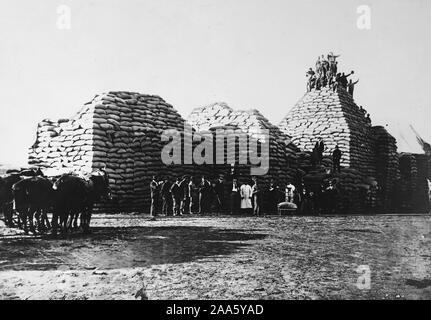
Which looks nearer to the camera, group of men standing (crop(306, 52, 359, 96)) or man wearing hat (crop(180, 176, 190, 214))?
man wearing hat (crop(180, 176, 190, 214))

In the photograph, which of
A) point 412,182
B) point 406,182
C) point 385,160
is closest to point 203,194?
point 385,160

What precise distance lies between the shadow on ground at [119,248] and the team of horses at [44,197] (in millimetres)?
420

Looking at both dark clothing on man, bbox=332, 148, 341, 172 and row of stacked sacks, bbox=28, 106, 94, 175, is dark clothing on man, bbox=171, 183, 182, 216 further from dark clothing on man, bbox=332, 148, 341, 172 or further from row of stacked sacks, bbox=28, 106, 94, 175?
dark clothing on man, bbox=332, 148, 341, 172

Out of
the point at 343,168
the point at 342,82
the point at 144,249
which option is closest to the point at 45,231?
the point at 144,249

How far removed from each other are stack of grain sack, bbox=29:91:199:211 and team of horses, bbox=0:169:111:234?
3.55m

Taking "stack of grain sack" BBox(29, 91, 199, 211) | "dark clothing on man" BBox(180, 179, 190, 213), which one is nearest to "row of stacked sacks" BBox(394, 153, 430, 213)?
"dark clothing on man" BBox(180, 179, 190, 213)

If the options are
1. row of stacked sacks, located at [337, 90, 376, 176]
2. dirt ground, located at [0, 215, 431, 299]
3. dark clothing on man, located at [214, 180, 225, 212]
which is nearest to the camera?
dirt ground, located at [0, 215, 431, 299]

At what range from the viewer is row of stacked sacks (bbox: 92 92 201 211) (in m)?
12.0

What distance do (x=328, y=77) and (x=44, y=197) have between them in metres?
17.0

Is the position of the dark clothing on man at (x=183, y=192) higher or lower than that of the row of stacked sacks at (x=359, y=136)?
lower

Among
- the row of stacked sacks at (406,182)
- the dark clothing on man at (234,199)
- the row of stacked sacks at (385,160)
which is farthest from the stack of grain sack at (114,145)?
the row of stacked sacks at (406,182)

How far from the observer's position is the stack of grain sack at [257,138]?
52.3ft

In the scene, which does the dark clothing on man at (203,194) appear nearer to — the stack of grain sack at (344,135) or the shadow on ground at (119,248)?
the shadow on ground at (119,248)
